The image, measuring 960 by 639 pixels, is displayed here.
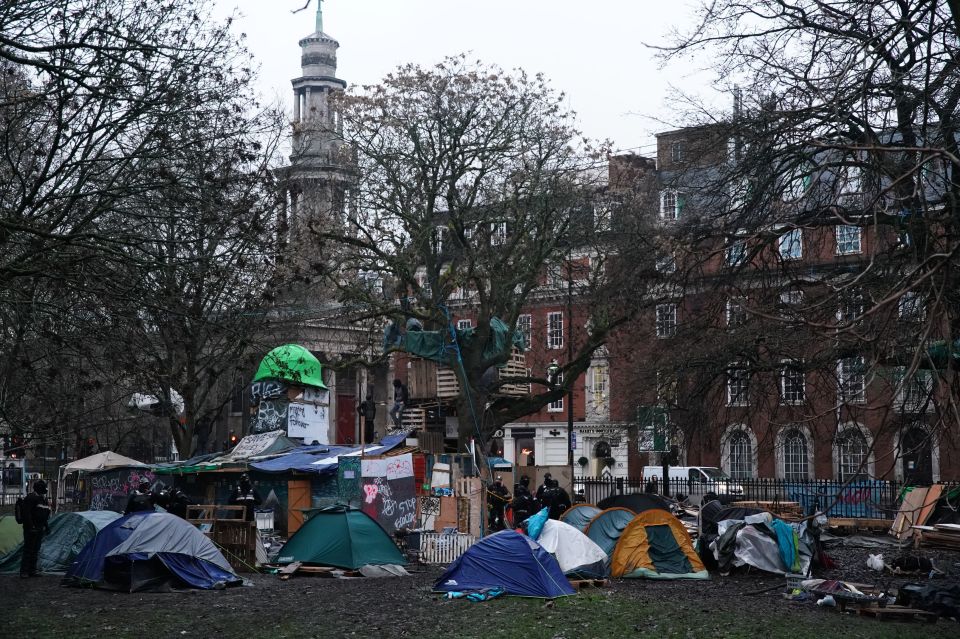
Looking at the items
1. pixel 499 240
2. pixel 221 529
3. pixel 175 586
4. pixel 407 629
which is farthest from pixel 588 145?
pixel 407 629

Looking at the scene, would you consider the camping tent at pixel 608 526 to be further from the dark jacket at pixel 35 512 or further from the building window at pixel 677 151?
the dark jacket at pixel 35 512

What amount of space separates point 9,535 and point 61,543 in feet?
4.51

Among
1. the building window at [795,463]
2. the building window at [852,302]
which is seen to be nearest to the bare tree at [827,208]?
the building window at [852,302]

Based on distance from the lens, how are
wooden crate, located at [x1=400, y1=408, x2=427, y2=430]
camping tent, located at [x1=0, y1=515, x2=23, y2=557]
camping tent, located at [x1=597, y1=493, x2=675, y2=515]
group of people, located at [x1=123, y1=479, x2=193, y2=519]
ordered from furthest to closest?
wooden crate, located at [x1=400, y1=408, x2=427, y2=430], camping tent, located at [x1=597, y1=493, x2=675, y2=515], camping tent, located at [x1=0, y1=515, x2=23, y2=557], group of people, located at [x1=123, y1=479, x2=193, y2=519]

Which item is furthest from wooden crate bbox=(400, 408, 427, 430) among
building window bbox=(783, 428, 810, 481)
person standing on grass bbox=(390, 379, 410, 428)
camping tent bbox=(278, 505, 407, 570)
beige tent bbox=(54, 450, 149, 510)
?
Answer: camping tent bbox=(278, 505, 407, 570)

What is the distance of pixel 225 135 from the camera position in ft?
48.2

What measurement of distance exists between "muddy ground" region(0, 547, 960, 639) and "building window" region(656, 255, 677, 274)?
5.37m

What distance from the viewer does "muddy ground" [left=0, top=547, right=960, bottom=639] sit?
1416cm

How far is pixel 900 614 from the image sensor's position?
49.8 ft

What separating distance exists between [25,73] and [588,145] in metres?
18.3

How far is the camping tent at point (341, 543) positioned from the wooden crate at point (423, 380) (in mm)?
17244

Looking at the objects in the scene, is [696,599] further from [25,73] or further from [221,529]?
[25,73]

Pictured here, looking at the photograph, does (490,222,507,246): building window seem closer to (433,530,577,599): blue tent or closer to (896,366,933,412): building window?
(896,366,933,412): building window

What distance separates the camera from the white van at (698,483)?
36.7m
